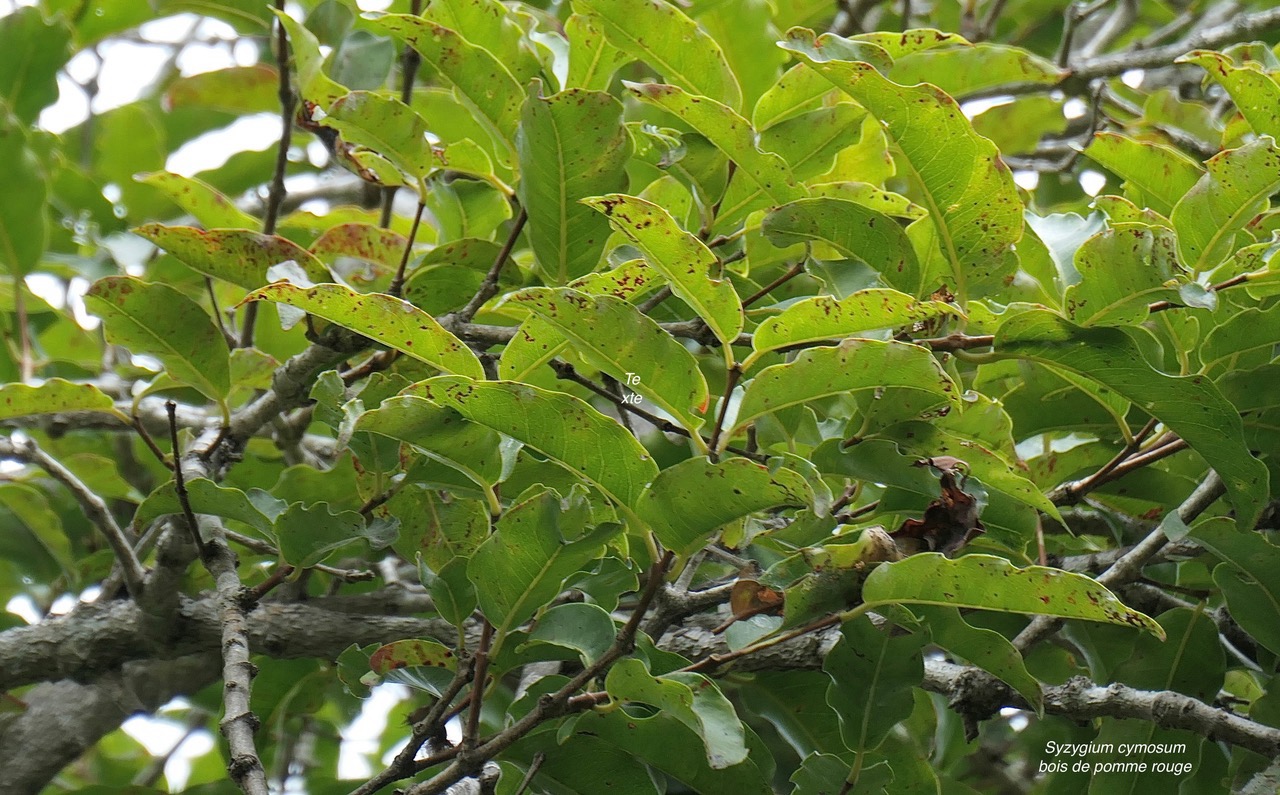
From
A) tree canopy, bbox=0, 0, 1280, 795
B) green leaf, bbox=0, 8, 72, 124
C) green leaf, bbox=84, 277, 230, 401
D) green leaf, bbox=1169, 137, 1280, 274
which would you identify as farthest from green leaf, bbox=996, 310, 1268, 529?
green leaf, bbox=0, 8, 72, 124

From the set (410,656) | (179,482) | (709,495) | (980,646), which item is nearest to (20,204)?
(179,482)

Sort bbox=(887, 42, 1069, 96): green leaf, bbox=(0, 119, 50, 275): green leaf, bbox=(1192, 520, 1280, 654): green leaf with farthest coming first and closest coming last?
bbox=(0, 119, 50, 275): green leaf < bbox=(887, 42, 1069, 96): green leaf < bbox=(1192, 520, 1280, 654): green leaf

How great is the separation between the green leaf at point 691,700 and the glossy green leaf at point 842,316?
0.80 feet

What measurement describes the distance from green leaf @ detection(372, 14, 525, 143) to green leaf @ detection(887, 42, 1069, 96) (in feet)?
1.35

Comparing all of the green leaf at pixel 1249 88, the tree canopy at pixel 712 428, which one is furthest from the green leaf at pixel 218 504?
the green leaf at pixel 1249 88

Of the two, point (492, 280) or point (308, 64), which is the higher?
point (308, 64)

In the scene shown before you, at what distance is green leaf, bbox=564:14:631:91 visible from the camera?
1067 millimetres

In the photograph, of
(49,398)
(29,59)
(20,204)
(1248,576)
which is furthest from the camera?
(29,59)

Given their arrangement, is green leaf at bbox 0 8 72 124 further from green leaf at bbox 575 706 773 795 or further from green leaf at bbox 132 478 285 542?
green leaf at bbox 575 706 773 795

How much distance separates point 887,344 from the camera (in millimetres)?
759

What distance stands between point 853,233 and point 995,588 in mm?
303

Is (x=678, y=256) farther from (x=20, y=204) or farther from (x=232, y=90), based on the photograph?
(x=232, y=90)

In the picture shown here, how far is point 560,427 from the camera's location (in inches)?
31.2

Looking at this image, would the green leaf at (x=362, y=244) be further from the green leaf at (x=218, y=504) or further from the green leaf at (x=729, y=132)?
the green leaf at (x=729, y=132)
